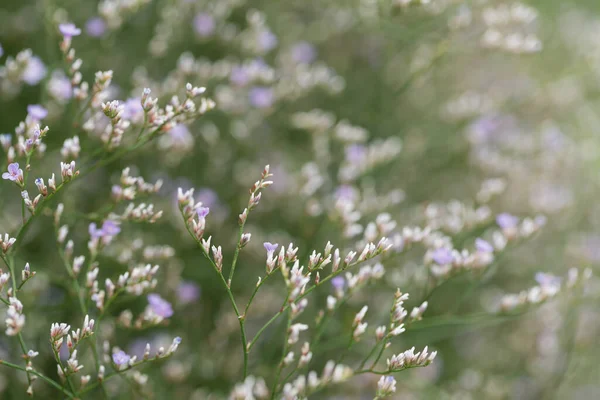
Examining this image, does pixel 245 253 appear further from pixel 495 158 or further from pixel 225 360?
pixel 495 158

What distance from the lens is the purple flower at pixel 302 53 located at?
3.30 m

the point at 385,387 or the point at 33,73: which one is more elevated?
the point at 33,73

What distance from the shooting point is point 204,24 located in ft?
9.42

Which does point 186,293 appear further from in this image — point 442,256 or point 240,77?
point 442,256

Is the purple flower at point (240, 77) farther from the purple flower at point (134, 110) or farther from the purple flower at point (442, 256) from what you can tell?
the purple flower at point (442, 256)

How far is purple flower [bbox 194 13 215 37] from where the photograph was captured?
2.85 meters

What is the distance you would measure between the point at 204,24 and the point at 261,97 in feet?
1.47

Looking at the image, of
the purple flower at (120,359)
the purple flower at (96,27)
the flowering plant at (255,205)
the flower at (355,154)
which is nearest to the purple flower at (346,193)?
the flowering plant at (255,205)

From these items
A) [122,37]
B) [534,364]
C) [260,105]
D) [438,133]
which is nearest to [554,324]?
[534,364]

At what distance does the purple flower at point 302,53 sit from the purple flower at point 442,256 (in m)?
1.60

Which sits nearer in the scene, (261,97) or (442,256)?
(442,256)

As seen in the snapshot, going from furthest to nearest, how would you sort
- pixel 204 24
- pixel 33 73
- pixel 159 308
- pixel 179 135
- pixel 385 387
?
pixel 204 24, pixel 179 135, pixel 33 73, pixel 159 308, pixel 385 387

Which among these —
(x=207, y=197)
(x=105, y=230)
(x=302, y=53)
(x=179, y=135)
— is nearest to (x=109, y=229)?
(x=105, y=230)

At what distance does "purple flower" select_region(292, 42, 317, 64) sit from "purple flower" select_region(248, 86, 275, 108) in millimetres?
457
